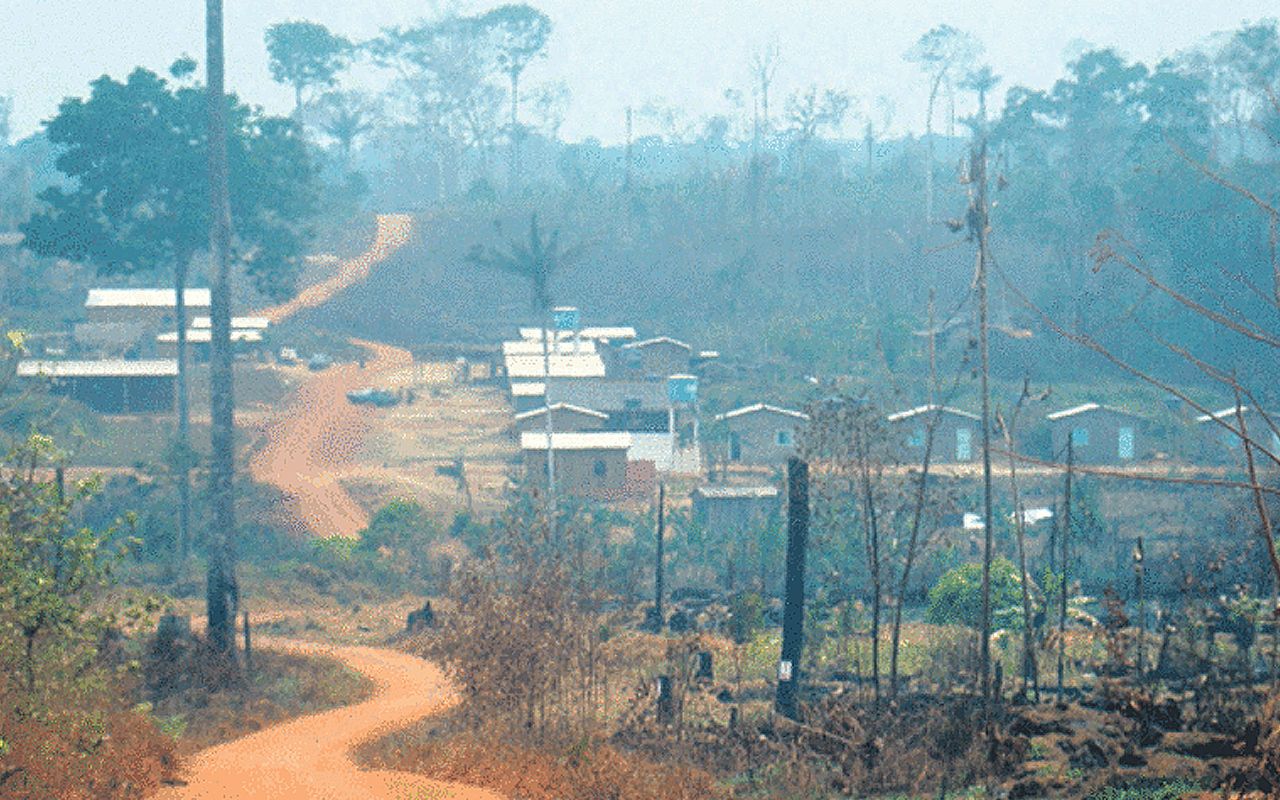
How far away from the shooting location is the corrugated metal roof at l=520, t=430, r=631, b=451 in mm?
40781

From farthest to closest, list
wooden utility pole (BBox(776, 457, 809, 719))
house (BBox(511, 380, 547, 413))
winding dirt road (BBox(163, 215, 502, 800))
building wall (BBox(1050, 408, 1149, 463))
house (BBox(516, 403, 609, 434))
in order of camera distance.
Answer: house (BBox(511, 380, 547, 413))
house (BBox(516, 403, 609, 434))
building wall (BBox(1050, 408, 1149, 463))
wooden utility pole (BBox(776, 457, 809, 719))
winding dirt road (BBox(163, 215, 502, 800))

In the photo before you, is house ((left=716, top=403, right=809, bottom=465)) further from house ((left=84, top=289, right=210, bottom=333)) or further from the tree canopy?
house ((left=84, top=289, right=210, bottom=333))

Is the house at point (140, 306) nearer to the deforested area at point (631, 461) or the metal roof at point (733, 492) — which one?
the deforested area at point (631, 461)

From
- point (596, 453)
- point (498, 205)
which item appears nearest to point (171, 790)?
point (596, 453)

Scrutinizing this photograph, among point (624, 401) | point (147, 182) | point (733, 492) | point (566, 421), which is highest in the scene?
point (147, 182)

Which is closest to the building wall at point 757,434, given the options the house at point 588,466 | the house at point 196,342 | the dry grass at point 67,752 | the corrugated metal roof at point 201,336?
the house at point 588,466

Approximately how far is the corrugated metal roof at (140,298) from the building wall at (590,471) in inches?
996

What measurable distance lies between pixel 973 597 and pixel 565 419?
83.0ft

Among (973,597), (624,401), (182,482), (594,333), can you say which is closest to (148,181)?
(182,482)

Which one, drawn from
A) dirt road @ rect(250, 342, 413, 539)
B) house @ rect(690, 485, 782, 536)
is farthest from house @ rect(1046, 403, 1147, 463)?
dirt road @ rect(250, 342, 413, 539)

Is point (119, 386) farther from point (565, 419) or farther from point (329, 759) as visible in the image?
point (329, 759)

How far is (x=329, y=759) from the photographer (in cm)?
1320

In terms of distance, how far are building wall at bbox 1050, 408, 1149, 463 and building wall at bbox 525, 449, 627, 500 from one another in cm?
1613

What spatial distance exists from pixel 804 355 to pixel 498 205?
30.4 m
